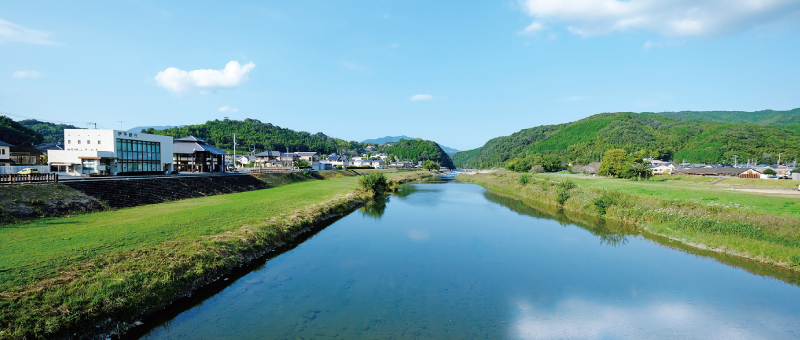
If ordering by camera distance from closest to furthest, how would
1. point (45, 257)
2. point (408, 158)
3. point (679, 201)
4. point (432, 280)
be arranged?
1. point (45, 257)
2. point (432, 280)
3. point (679, 201)
4. point (408, 158)

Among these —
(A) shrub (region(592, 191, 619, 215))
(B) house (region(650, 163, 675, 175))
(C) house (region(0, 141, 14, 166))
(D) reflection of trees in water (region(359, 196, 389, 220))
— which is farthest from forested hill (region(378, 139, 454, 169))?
(A) shrub (region(592, 191, 619, 215))

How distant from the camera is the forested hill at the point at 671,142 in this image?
10406 centimetres

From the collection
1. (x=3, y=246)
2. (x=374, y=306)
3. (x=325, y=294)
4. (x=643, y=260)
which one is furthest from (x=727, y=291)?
(x=3, y=246)

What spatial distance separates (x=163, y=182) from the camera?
80.6 ft

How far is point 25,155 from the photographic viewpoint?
37.0 m

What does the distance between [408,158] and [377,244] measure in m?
153

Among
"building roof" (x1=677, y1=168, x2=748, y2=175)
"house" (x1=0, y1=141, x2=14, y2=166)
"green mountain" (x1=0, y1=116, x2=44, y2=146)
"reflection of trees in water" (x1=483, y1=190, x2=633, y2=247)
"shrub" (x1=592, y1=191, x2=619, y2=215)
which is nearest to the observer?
"reflection of trees in water" (x1=483, y1=190, x2=633, y2=247)

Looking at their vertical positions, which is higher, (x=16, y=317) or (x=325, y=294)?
(x=16, y=317)

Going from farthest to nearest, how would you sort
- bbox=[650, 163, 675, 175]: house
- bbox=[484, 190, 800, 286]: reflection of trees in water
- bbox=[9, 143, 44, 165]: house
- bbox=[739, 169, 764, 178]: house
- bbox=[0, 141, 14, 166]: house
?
bbox=[650, 163, 675, 175]: house → bbox=[739, 169, 764, 178]: house → bbox=[9, 143, 44, 165]: house → bbox=[0, 141, 14, 166]: house → bbox=[484, 190, 800, 286]: reflection of trees in water

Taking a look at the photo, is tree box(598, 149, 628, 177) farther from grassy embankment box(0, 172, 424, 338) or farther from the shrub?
grassy embankment box(0, 172, 424, 338)

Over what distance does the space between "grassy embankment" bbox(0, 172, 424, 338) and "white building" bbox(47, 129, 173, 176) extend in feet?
45.6

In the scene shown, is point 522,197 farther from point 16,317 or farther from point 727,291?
point 16,317

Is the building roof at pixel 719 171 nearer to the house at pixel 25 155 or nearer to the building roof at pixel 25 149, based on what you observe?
the house at pixel 25 155

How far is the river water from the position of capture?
8430 mm
